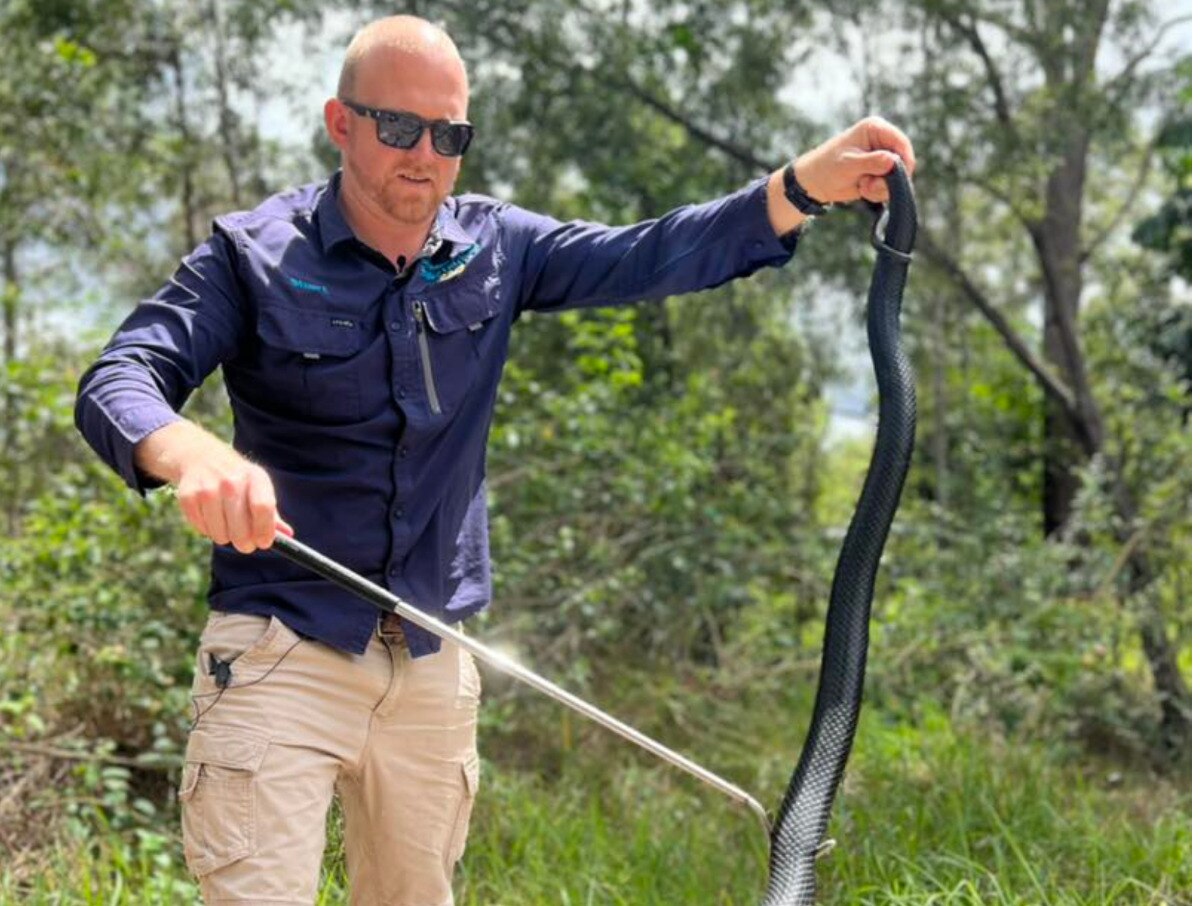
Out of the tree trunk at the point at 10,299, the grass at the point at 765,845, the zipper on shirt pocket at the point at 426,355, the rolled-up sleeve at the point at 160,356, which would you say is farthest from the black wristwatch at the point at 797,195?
the tree trunk at the point at 10,299

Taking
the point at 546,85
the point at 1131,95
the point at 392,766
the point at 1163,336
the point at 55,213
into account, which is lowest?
the point at 392,766

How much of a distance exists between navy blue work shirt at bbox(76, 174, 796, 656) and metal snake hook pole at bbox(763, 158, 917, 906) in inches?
8.7

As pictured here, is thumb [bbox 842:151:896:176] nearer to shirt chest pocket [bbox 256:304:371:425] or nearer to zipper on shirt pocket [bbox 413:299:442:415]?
zipper on shirt pocket [bbox 413:299:442:415]

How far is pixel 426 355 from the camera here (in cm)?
241

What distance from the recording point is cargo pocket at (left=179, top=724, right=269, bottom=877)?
2178 mm

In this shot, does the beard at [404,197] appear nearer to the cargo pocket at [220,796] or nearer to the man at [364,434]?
the man at [364,434]

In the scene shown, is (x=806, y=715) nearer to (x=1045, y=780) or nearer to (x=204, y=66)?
(x=1045, y=780)

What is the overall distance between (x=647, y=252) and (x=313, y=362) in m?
0.63

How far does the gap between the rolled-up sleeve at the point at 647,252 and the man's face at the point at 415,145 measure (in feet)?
0.90

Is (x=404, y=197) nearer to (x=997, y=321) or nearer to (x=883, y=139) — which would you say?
(x=883, y=139)

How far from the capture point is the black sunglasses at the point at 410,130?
7.86ft

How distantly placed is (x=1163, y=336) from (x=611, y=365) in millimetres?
3250

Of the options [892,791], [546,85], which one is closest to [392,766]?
[892,791]

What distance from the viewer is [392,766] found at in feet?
7.86
